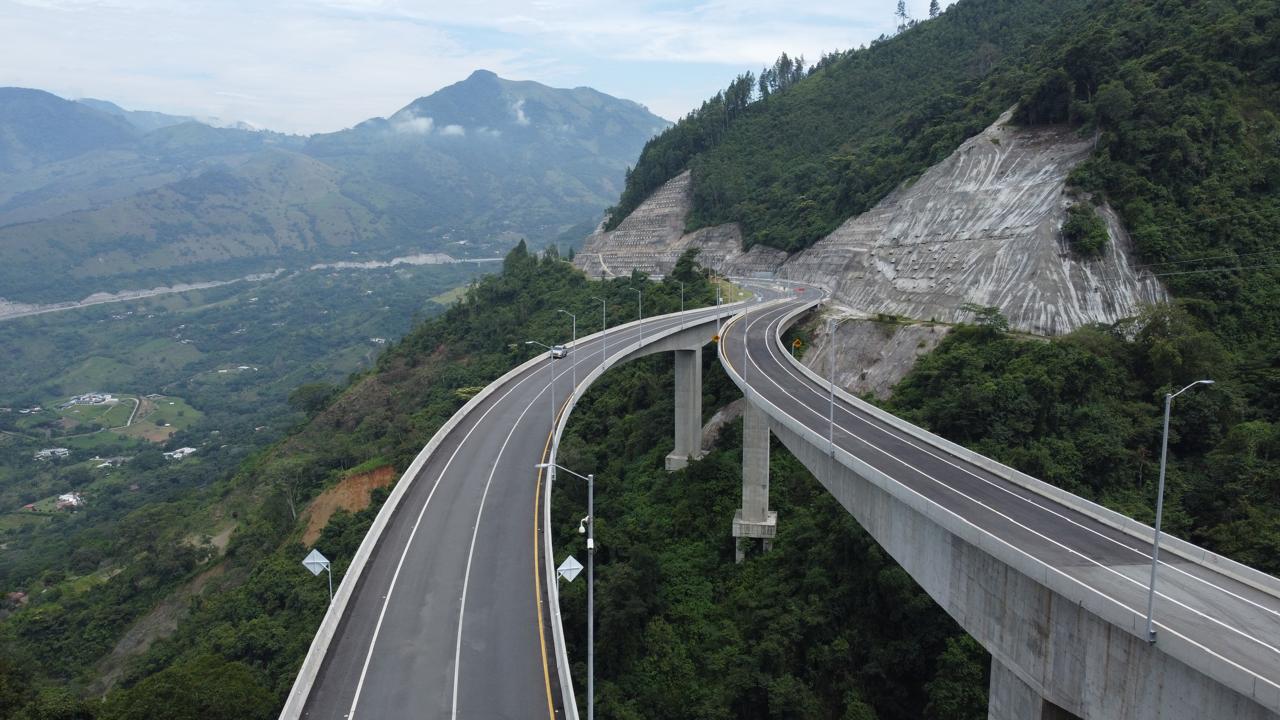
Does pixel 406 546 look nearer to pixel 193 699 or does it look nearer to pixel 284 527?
pixel 193 699

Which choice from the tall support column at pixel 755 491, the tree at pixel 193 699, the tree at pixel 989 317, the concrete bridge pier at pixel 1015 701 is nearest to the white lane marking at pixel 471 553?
the tree at pixel 193 699

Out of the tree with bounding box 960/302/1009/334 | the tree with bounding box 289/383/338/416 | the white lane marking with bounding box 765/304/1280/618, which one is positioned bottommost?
the tree with bounding box 289/383/338/416

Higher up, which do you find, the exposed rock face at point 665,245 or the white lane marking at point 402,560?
the exposed rock face at point 665,245

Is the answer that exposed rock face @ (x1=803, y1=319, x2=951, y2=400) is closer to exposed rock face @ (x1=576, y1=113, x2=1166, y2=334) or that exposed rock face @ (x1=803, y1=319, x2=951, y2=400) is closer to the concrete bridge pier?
exposed rock face @ (x1=576, y1=113, x2=1166, y2=334)

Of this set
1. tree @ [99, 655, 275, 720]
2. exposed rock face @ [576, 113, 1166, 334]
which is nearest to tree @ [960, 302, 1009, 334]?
exposed rock face @ [576, 113, 1166, 334]

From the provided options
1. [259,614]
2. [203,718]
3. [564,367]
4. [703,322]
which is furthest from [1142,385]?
[259,614]

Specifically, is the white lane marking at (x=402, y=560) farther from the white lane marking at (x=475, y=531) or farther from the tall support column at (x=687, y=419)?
the tall support column at (x=687, y=419)
